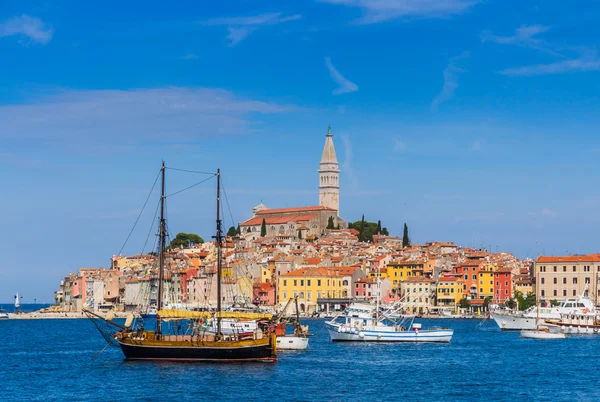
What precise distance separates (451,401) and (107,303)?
300 feet

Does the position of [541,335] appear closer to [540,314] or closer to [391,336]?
[540,314]

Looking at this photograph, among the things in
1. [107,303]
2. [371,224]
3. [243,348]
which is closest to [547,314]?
[243,348]

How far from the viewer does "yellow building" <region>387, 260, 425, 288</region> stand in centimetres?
10612

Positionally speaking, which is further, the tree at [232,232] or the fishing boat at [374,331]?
the tree at [232,232]

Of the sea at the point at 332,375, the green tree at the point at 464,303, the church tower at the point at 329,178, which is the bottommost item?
the sea at the point at 332,375

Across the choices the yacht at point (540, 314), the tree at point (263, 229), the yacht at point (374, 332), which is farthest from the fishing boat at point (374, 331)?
the tree at point (263, 229)

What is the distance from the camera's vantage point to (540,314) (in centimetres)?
6844

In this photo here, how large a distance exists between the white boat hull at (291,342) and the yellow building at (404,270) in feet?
187

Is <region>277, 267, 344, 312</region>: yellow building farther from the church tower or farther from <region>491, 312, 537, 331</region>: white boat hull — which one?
the church tower

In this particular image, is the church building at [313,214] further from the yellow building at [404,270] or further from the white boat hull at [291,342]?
the white boat hull at [291,342]

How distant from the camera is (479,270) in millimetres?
101312

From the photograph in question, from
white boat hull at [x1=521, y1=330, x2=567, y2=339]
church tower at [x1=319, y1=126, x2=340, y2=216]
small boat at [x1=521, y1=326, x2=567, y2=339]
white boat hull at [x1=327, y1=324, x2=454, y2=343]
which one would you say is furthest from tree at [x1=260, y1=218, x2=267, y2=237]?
white boat hull at [x1=327, y1=324, x2=454, y2=343]

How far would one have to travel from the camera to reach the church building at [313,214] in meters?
145

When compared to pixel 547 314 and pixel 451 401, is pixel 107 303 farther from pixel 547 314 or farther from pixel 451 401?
pixel 451 401
